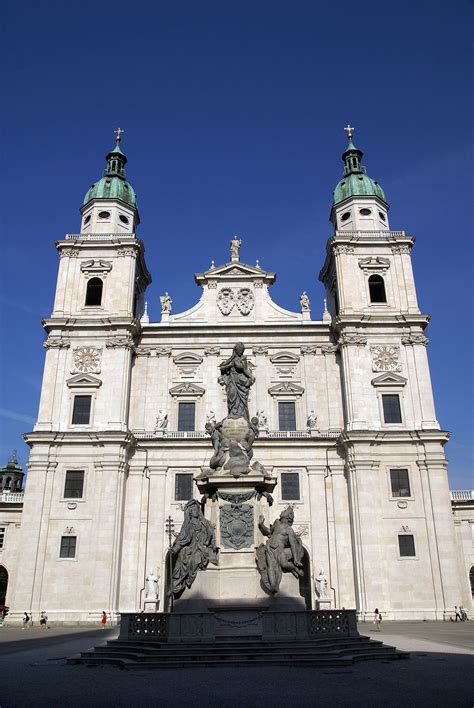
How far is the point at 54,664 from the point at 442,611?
2283 centimetres

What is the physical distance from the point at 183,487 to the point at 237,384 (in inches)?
712

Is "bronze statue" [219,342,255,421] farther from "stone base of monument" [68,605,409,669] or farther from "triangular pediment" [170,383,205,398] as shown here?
"triangular pediment" [170,383,205,398]

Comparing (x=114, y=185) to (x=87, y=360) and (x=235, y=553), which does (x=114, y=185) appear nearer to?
(x=87, y=360)

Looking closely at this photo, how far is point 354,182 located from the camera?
42.2m

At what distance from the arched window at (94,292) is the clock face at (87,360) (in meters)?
3.94

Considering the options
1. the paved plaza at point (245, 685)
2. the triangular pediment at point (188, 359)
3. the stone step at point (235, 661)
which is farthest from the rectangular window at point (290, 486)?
the stone step at point (235, 661)

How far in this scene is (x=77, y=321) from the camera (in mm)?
36031

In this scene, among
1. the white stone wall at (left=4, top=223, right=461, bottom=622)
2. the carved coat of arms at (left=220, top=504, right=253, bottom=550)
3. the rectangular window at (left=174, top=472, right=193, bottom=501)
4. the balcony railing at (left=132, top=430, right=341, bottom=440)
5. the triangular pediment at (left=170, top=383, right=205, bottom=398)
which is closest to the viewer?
the carved coat of arms at (left=220, top=504, right=253, bottom=550)

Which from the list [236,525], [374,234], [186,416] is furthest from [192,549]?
[374,234]

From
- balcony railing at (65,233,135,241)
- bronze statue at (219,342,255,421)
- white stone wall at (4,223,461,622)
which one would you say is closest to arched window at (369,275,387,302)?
white stone wall at (4,223,461,622)

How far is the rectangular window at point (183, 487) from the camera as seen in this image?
33.2 meters

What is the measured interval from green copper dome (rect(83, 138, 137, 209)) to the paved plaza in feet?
109

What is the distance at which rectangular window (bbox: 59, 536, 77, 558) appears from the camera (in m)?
31.2

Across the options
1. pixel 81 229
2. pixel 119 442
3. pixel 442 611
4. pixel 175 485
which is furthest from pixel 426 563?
pixel 81 229
